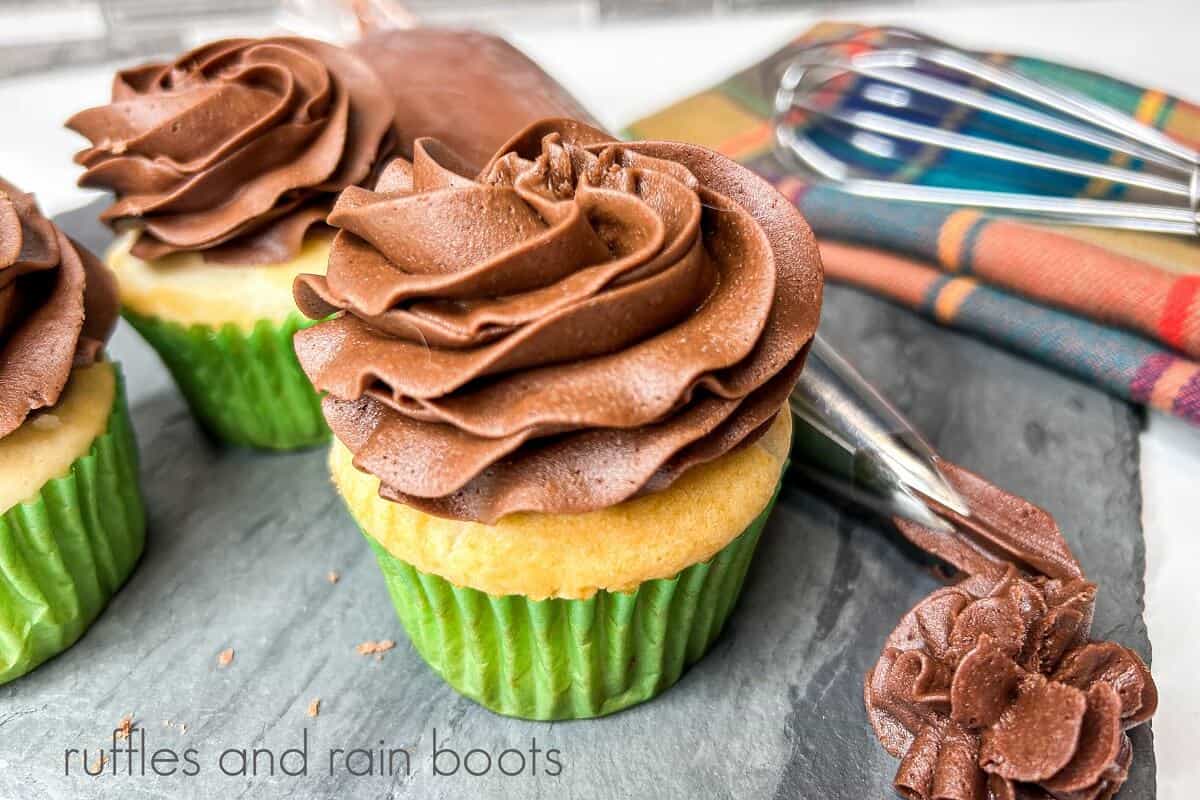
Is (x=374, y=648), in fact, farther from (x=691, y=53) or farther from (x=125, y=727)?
(x=691, y=53)

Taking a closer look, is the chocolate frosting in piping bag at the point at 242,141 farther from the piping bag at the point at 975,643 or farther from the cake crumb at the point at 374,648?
the cake crumb at the point at 374,648

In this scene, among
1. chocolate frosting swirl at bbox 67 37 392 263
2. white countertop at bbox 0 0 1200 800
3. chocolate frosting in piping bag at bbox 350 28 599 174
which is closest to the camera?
chocolate frosting swirl at bbox 67 37 392 263

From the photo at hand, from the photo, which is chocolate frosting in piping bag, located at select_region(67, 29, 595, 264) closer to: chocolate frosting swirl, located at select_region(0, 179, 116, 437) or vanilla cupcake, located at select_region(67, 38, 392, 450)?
vanilla cupcake, located at select_region(67, 38, 392, 450)

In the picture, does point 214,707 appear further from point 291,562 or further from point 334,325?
point 334,325

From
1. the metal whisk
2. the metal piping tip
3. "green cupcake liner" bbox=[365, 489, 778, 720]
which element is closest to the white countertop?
the metal whisk

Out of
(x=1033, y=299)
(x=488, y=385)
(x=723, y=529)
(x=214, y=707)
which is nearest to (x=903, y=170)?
(x=1033, y=299)

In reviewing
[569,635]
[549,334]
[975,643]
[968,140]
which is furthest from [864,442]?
[968,140]
